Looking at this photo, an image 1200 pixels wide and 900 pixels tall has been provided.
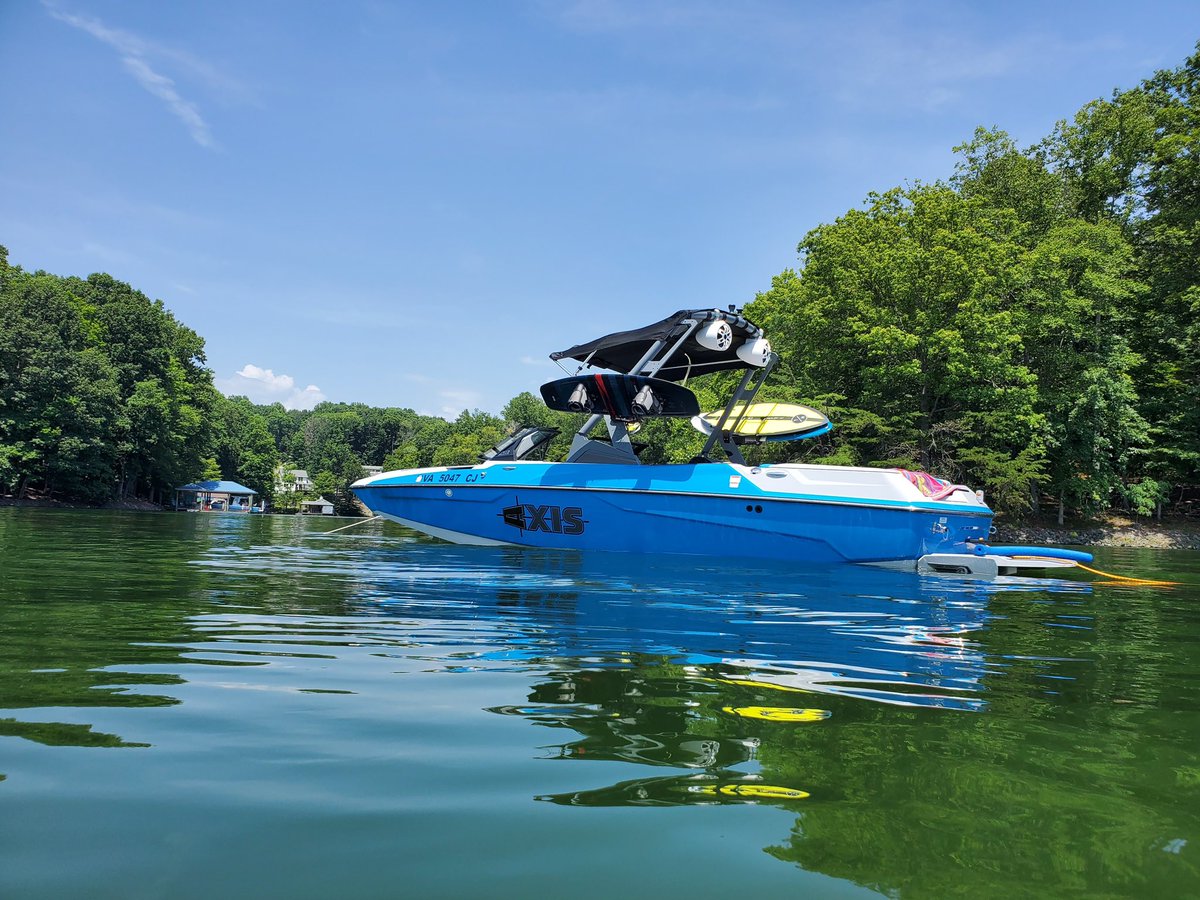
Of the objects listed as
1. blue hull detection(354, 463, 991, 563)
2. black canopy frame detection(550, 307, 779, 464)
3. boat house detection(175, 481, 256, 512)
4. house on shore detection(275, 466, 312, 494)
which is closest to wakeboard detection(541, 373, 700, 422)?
black canopy frame detection(550, 307, 779, 464)

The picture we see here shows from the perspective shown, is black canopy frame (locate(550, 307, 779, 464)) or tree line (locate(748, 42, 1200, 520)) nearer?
black canopy frame (locate(550, 307, 779, 464))

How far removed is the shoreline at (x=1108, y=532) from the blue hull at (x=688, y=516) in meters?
21.2

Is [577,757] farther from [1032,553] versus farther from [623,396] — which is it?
[1032,553]

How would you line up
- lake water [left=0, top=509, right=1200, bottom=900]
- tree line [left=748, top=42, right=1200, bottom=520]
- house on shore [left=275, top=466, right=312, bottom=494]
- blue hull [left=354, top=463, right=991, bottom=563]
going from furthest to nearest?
house on shore [left=275, top=466, right=312, bottom=494] → tree line [left=748, top=42, right=1200, bottom=520] → blue hull [left=354, top=463, right=991, bottom=563] → lake water [left=0, top=509, right=1200, bottom=900]

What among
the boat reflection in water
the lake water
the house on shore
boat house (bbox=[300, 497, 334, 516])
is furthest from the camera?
boat house (bbox=[300, 497, 334, 516])

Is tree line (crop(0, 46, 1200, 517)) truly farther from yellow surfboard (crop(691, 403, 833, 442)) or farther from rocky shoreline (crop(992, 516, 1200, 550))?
yellow surfboard (crop(691, 403, 833, 442))

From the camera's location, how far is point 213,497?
78.1m

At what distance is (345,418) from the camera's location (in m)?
137

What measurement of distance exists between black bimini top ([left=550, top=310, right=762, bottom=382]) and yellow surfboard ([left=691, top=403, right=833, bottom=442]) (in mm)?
912

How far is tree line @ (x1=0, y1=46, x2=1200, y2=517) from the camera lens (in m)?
28.2

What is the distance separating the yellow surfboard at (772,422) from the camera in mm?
12500

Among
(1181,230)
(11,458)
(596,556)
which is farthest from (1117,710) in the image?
(11,458)

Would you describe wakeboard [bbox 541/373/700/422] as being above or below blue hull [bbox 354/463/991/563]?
above

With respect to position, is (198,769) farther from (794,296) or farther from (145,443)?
(145,443)
